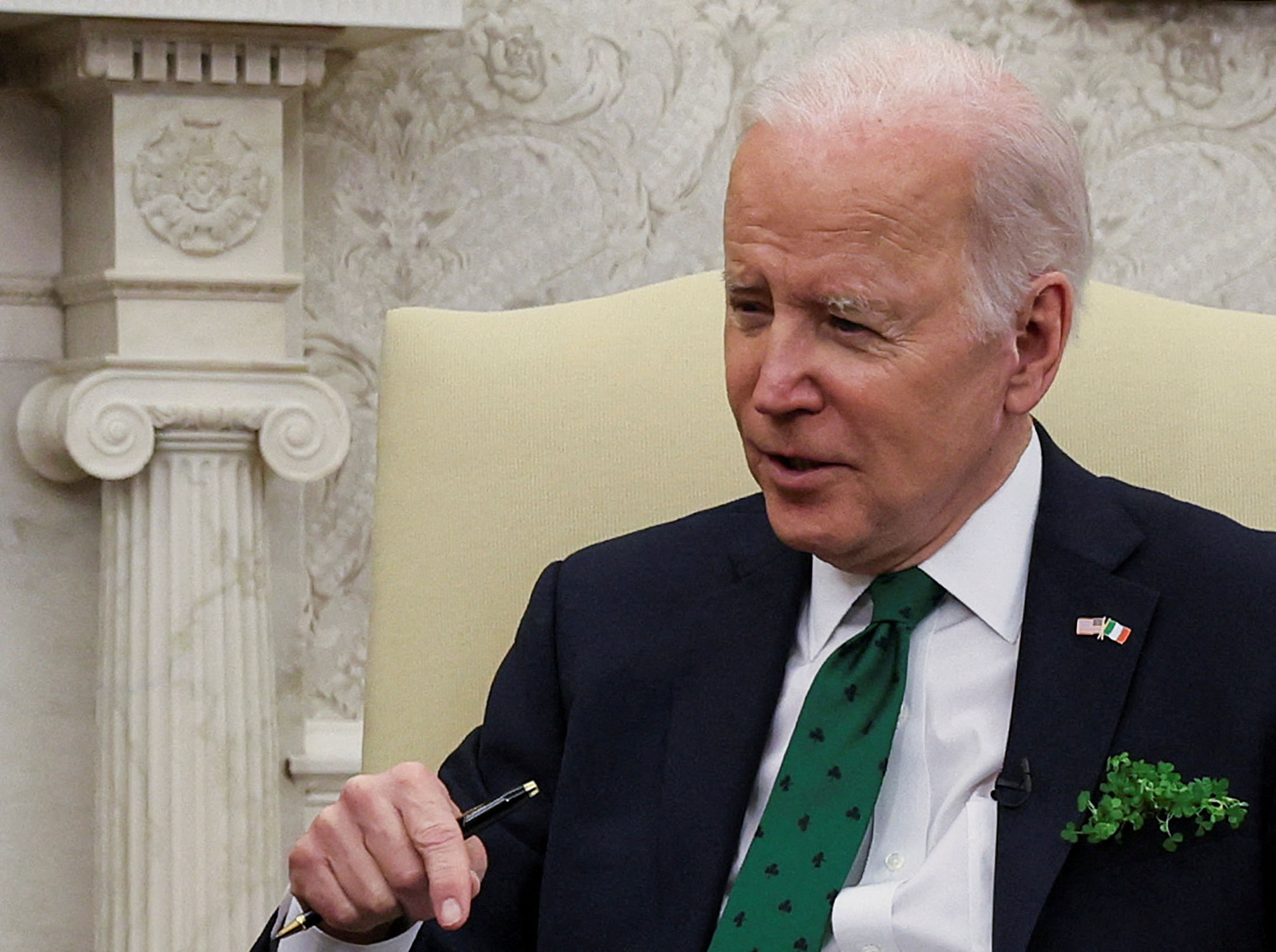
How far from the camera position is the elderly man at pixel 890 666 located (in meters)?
1.44

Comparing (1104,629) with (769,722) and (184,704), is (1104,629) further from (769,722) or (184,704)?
(184,704)

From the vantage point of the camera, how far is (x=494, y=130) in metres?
2.49

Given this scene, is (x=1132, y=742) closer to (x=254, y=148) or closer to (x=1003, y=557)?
(x=1003, y=557)

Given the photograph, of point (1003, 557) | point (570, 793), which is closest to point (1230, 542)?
point (1003, 557)

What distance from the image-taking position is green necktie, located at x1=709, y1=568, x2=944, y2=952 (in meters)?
1.50

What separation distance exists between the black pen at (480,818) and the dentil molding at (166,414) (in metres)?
0.93

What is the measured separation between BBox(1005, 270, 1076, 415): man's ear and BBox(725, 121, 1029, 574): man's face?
1.2 inches

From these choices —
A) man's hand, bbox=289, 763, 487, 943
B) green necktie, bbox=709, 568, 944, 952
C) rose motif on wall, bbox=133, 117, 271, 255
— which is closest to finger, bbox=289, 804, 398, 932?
man's hand, bbox=289, 763, 487, 943

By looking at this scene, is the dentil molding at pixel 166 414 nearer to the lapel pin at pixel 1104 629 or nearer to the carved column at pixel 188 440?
the carved column at pixel 188 440

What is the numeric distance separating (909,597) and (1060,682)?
15 centimetres

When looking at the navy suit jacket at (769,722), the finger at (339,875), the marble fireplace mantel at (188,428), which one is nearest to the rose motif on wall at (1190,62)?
the marble fireplace mantel at (188,428)

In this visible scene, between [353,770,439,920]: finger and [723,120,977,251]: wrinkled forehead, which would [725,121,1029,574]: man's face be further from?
[353,770,439,920]: finger

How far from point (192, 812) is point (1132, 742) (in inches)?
48.4

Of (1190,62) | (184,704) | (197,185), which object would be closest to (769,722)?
(184,704)
